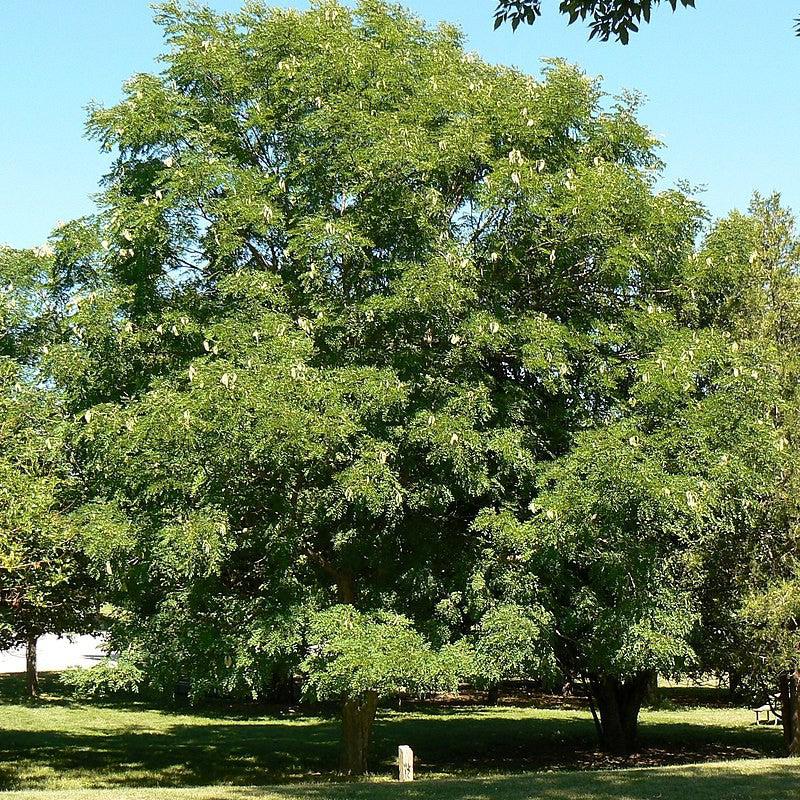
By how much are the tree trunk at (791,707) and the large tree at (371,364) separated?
12.0ft

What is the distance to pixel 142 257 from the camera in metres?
16.2

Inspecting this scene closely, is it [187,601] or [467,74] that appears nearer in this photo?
[187,601]

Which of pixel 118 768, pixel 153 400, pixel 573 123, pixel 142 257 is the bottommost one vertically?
pixel 118 768

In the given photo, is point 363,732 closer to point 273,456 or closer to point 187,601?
point 187,601

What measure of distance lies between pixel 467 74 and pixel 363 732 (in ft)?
38.1

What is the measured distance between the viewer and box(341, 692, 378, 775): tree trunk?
56.3 ft

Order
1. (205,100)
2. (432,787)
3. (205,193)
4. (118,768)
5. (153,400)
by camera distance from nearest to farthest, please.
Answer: (432,787)
(153,400)
(205,193)
(205,100)
(118,768)

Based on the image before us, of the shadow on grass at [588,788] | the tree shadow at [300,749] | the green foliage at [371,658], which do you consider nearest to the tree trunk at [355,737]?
the tree shadow at [300,749]

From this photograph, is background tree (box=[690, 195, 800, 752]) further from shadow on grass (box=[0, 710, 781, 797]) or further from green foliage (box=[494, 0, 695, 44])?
green foliage (box=[494, 0, 695, 44])

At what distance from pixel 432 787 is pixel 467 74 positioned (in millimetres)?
11589

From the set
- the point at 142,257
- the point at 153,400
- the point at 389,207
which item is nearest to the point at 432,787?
the point at 153,400

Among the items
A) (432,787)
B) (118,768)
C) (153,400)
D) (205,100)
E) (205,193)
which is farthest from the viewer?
(118,768)

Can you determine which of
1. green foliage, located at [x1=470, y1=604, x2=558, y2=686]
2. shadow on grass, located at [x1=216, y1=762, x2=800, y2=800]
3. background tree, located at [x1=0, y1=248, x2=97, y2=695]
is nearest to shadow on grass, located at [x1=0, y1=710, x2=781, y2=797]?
background tree, located at [x1=0, y1=248, x2=97, y2=695]

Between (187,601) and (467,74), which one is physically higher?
(467,74)
